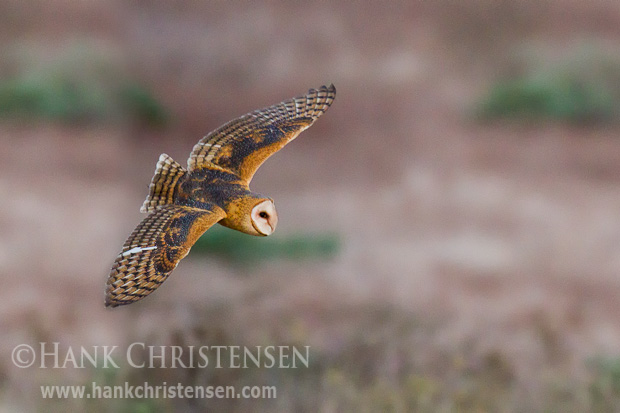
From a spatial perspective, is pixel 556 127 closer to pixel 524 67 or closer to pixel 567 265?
pixel 524 67

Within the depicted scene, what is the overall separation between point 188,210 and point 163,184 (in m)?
0.10

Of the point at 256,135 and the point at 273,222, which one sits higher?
the point at 256,135

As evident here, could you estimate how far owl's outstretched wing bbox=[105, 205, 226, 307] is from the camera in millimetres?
1874

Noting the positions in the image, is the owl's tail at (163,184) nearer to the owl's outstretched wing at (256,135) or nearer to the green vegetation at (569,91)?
the owl's outstretched wing at (256,135)

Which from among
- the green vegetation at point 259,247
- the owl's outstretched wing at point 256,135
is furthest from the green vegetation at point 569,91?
the owl's outstretched wing at point 256,135

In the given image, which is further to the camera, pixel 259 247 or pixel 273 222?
pixel 259 247

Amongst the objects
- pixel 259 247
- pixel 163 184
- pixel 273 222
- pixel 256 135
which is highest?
pixel 259 247

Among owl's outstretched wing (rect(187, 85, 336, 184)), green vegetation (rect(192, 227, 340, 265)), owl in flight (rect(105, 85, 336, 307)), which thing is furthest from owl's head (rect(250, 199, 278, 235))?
green vegetation (rect(192, 227, 340, 265))

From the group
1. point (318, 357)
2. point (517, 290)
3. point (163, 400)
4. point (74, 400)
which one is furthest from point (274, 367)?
point (517, 290)

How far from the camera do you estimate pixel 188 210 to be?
1954 millimetres

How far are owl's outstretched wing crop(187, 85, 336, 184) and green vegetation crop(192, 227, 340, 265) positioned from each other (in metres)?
5.95

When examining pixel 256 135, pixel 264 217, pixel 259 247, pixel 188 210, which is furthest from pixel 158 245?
pixel 259 247

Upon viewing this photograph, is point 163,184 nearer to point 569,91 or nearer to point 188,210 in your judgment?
point 188,210

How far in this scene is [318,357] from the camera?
6.53 metres
